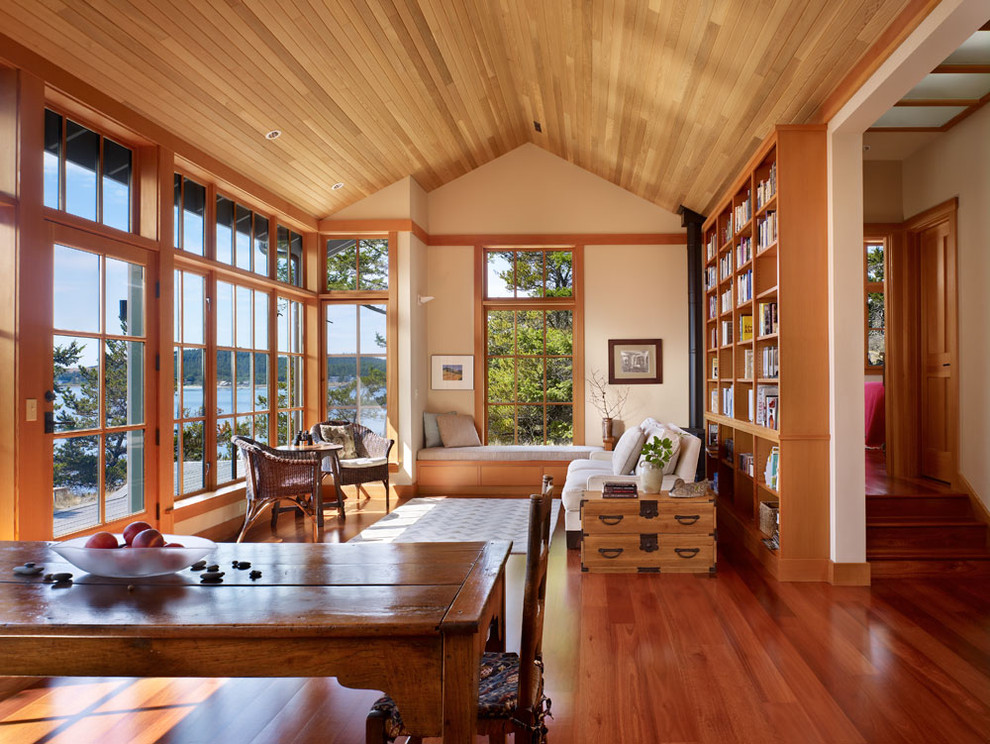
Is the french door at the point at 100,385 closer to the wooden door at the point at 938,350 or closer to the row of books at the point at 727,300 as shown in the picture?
the row of books at the point at 727,300

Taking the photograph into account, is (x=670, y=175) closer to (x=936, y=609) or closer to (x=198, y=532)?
(x=936, y=609)

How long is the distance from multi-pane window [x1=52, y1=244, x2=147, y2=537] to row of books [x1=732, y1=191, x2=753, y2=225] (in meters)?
4.58

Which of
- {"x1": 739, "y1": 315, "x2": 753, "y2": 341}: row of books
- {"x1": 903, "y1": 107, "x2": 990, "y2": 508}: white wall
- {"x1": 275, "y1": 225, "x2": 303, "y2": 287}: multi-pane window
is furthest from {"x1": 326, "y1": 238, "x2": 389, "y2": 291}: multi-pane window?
{"x1": 903, "y1": 107, "x2": 990, "y2": 508}: white wall

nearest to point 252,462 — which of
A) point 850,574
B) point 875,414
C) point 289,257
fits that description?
point 289,257

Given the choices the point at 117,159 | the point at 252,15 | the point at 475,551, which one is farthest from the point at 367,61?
the point at 475,551

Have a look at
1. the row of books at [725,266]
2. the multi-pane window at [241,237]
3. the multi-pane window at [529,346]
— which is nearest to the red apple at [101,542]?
the multi-pane window at [241,237]

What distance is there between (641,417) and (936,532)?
3948mm

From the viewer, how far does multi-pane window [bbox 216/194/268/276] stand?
6.12m

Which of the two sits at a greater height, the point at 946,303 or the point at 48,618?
the point at 946,303

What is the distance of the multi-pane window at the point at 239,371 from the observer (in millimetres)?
6094

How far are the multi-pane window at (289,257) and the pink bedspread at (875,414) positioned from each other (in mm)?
6547

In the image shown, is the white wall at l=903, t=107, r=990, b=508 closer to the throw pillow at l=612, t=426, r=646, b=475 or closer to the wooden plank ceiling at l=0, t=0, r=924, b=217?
the wooden plank ceiling at l=0, t=0, r=924, b=217

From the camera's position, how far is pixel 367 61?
5297 millimetres

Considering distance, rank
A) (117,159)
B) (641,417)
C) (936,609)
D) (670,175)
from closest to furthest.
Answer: (936,609), (117,159), (670,175), (641,417)
